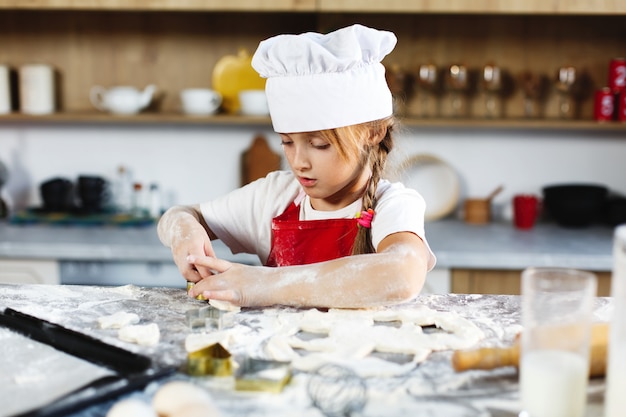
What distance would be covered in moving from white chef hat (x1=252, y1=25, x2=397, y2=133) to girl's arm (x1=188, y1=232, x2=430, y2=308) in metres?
0.31

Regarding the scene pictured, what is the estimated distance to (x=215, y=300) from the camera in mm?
1211

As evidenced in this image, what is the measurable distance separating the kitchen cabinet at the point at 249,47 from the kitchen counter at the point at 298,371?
1.41m

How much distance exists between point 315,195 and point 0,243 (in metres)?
1.37

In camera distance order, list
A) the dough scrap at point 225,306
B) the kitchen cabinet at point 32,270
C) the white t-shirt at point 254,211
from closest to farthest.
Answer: the dough scrap at point 225,306 → the white t-shirt at point 254,211 → the kitchen cabinet at point 32,270

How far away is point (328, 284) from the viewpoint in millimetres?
1197

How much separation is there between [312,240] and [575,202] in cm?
144

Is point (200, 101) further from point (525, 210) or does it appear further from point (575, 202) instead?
point (575, 202)

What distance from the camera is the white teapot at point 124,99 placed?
105 inches

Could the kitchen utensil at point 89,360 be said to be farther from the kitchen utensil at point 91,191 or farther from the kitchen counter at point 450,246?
the kitchen utensil at point 91,191

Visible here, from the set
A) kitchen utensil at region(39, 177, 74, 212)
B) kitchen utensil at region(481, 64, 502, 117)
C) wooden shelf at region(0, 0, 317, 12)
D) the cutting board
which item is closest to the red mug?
kitchen utensil at region(481, 64, 502, 117)

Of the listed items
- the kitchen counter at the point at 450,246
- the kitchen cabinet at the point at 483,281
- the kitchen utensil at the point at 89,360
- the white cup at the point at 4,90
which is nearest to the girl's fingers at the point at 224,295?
the kitchen utensil at the point at 89,360

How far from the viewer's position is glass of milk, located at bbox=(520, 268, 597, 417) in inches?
31.7

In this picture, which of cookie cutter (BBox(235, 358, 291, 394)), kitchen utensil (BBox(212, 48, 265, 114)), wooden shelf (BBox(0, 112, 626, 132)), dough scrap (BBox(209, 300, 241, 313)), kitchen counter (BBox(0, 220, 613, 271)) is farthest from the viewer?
kitchen utensil (BBox(212, 48, 265, 114))

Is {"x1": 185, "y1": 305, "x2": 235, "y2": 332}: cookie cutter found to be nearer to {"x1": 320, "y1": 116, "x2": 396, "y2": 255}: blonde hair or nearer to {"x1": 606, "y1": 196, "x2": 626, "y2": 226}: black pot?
{"x1": 320, "y1": 116, "x2": 396, "y2": 255}: blonde hair
